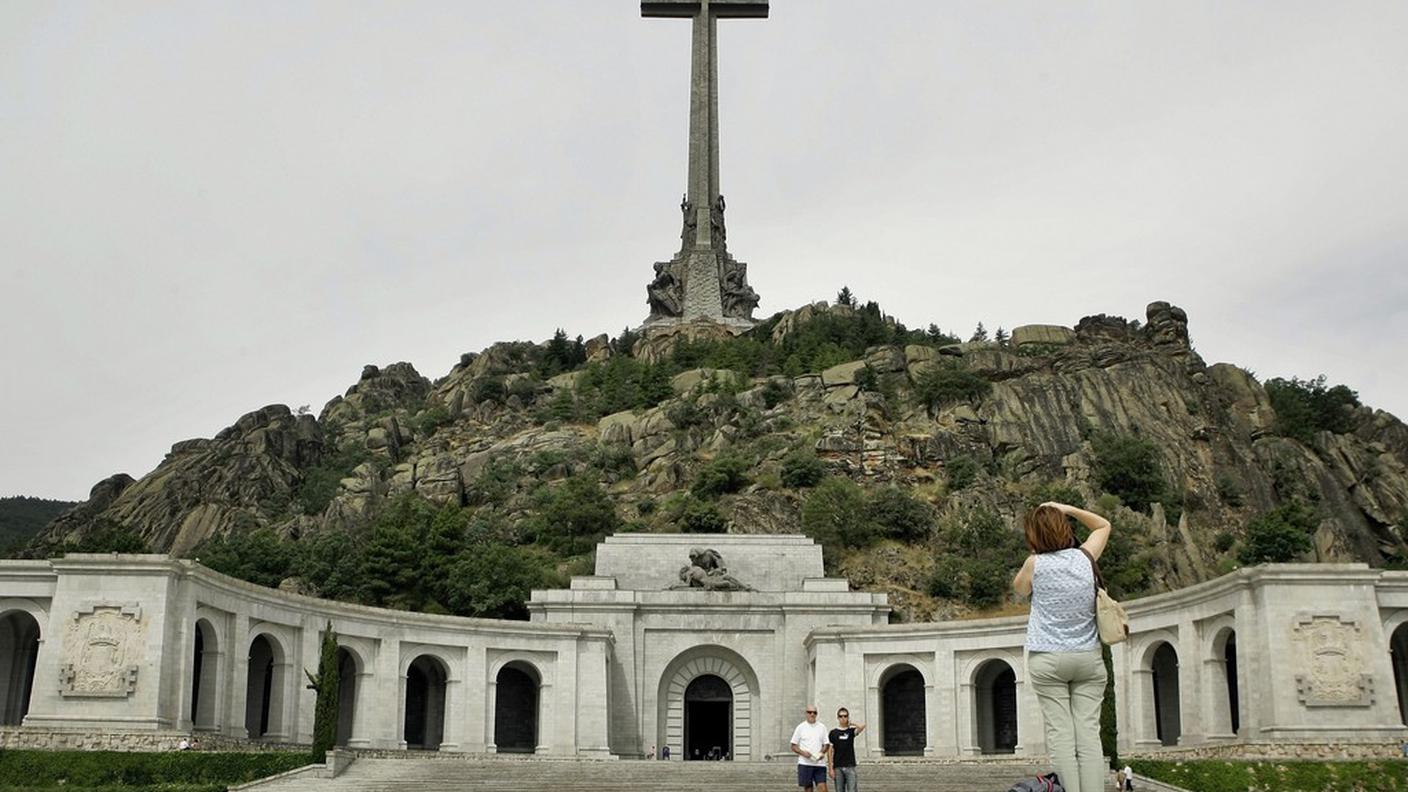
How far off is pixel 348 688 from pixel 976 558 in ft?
95.9

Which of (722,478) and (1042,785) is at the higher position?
(722,478)

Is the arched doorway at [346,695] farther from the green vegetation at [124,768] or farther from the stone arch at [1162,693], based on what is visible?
the stone arch at [1162,693]

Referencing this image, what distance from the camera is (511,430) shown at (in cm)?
8856

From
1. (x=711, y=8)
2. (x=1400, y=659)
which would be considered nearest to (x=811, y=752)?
(x=1400, y=659)

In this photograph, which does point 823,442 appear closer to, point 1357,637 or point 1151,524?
point 1151,524

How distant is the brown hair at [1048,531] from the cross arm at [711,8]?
293 feet

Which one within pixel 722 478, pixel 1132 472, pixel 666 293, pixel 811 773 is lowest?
pixel 811 773

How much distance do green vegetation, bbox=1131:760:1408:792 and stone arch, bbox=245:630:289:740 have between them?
2316 centimetres

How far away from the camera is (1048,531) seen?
9367mm

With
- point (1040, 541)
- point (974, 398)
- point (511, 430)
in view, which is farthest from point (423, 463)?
point (1040, 541)

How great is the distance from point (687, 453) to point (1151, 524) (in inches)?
895

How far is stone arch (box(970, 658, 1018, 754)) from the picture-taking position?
164ft

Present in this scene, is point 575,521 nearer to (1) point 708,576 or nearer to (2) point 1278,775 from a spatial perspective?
(1) point 708,576

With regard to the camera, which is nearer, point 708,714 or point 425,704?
point 425,704
